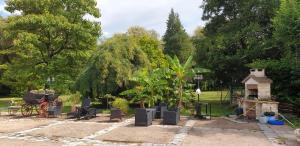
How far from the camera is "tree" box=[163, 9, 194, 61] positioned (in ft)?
158

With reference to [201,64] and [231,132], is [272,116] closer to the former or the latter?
[231,132]

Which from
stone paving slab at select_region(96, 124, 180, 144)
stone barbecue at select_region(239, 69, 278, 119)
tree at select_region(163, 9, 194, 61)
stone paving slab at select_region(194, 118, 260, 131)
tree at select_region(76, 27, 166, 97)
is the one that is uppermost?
tree at select_region(163, 9, 194, 61)

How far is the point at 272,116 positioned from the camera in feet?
40.6

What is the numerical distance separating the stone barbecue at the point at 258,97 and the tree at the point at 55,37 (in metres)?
10.8

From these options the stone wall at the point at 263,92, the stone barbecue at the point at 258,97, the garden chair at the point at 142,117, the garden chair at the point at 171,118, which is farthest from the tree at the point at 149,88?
the stone wall at the point at 263,92

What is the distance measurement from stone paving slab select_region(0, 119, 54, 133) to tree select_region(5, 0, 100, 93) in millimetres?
6730

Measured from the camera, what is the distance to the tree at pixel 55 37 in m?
19.4

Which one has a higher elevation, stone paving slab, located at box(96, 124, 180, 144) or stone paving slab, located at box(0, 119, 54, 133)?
stone paving slab, located at box(0, 119, 54, 133)

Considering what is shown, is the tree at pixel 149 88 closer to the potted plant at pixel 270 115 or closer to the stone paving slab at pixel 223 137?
the stone paving slab at pixel 223 137

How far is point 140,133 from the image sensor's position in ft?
32.2

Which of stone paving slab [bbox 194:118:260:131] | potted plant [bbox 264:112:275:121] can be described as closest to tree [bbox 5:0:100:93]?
stone paving slab [bbox 194:118:260:131]

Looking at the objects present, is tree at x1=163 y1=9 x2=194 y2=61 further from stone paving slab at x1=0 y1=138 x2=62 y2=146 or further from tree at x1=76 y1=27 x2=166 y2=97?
stone paving slab at x1=0 y1=138 x2=62 y2=146

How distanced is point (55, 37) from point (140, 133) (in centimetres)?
1307

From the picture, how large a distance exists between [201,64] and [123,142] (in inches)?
567
